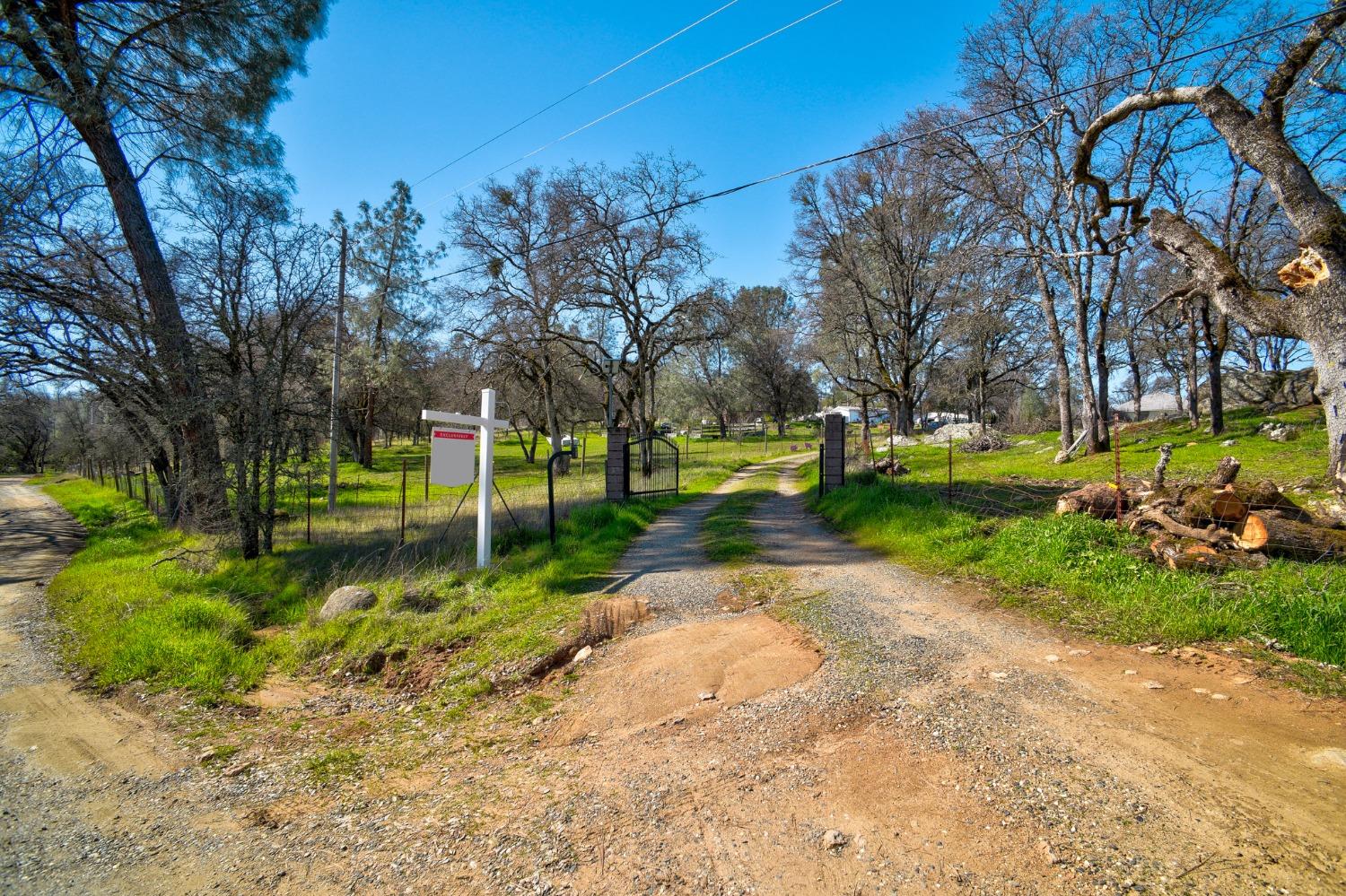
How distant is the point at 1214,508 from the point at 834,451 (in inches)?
336

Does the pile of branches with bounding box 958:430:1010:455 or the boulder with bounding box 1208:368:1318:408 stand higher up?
the boulder with bounding box 1208:368:1318:408

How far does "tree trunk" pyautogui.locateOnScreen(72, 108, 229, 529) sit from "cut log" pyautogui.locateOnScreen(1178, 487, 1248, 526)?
13.5 m

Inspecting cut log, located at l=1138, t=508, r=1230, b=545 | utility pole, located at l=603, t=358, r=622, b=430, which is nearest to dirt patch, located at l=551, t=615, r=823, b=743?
cut log, located at l=1138, t=508, r=1230, b=545

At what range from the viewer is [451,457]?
8.15m

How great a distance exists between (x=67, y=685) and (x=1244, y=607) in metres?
10.0

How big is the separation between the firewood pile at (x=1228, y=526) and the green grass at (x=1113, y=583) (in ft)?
0.78

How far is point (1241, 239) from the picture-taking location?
17469 mm

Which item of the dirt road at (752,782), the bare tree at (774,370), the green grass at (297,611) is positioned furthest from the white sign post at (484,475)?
the bare tree at (774,370)

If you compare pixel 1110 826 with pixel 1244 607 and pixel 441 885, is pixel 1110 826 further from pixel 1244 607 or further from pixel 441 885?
pixel 1244 607

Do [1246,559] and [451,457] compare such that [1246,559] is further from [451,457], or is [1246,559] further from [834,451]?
[834,451]

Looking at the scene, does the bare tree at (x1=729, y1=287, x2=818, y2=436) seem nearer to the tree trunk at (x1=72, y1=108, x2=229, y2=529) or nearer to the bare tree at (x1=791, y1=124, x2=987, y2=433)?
the bare tree at (x1=791, y1=124, x2=987, y2=433)

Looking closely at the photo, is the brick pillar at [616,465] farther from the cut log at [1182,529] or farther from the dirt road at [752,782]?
the cut log at [1182,529]

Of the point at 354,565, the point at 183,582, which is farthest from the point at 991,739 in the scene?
the point at 183,582

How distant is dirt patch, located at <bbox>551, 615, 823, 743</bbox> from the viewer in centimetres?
405
